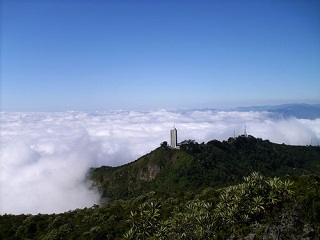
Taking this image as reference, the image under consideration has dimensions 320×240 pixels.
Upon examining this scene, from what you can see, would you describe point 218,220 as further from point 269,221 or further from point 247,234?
point 269,221

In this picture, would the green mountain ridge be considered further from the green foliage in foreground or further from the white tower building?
the green foliage in foreground

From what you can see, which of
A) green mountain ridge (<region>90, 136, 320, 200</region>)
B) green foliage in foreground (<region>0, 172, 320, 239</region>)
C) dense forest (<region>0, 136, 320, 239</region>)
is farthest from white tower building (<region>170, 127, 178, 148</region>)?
green foliage in foreground (<region>0, 172, 320, 239</region>)

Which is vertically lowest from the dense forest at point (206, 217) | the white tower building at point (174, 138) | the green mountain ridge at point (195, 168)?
the green mountain ridge at point (195, 168)

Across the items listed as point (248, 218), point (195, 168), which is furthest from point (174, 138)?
point (248, 218)

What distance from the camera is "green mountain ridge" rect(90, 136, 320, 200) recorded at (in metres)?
138

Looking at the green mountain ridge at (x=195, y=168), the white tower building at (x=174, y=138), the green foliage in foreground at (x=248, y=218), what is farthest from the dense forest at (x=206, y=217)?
the white tower building at (x=174, y=138)

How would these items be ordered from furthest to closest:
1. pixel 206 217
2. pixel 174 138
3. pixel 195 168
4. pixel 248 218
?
pixel 174 138
pixel 195 168
pixel 248 218
pixel 206 217

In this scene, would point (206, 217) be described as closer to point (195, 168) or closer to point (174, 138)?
point (195, 168)

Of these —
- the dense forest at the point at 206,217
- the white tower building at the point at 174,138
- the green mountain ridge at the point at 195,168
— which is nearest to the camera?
the dense forest at the point at 206,217

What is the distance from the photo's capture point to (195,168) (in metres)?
144

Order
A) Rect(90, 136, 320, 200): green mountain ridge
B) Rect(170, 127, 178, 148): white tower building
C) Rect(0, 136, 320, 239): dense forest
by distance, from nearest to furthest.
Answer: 1. Rect(0, 136, 320, 239): dense forest
2. Rect(90, 136, 320, 200): green mountain ridge
3. Rect(170, 127, 178, 148): white tower building

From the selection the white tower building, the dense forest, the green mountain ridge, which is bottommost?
the green mountain ridge

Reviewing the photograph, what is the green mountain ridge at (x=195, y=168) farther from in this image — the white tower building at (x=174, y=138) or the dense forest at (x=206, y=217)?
the dense forest at (x=206, y=217)

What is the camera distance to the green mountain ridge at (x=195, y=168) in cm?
13850
